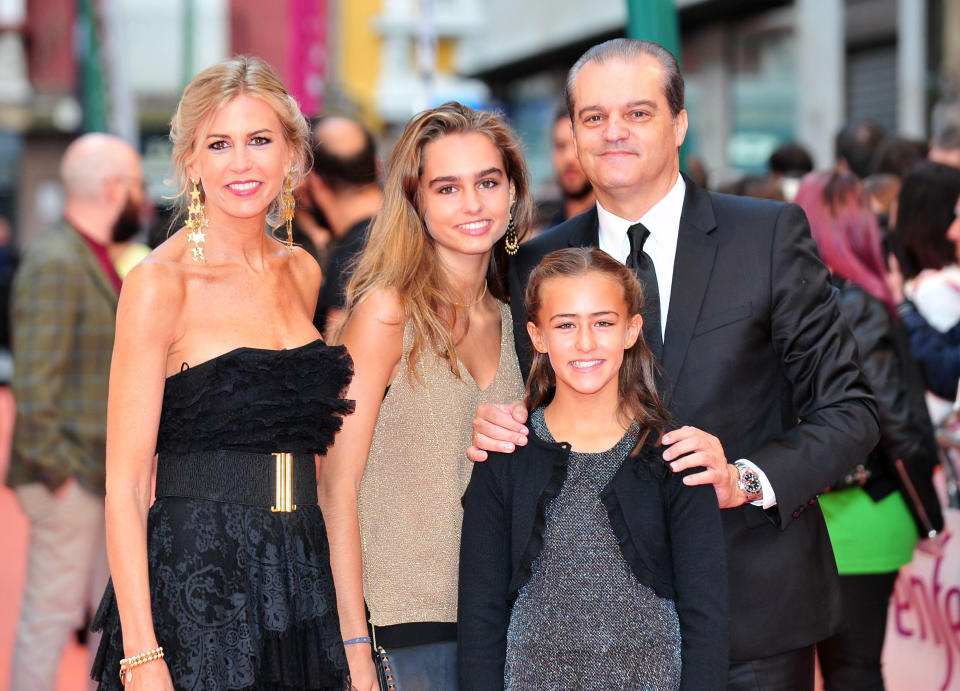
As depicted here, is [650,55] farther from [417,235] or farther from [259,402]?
[259,402]

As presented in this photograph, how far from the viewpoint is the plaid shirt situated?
509cm

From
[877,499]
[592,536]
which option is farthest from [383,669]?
[877,499]

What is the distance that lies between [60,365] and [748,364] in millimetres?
3266

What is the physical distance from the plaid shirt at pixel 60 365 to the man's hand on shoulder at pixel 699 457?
10.2 ft

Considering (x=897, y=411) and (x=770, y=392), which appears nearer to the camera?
(x=770, y=392)

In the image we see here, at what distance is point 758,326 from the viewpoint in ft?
9.69

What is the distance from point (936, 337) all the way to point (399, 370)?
2.39 m

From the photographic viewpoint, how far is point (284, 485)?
9.52ft

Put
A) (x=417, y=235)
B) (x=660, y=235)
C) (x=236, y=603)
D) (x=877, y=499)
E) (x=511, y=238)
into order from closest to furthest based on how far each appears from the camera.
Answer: (x=236, y=603) → (x=660, y=235) → (x=417, y=235) → (x=511, y=238) → (x=877, y=499)

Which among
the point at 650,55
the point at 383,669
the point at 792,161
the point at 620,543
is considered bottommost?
the point at 383,669

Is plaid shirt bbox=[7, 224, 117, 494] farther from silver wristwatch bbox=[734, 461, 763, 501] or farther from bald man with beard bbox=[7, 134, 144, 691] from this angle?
silver wristwatch bbox=[734, 461, 763, 501]

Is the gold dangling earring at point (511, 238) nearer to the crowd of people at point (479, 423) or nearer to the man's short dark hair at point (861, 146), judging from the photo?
the crowd of people at point (479, 423)

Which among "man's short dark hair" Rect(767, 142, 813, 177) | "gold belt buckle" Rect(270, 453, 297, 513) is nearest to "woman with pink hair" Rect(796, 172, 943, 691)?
"gold belt buckle" Rect(270, 453, 297, 513)

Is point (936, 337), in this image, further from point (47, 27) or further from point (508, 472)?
point (47, 27)
